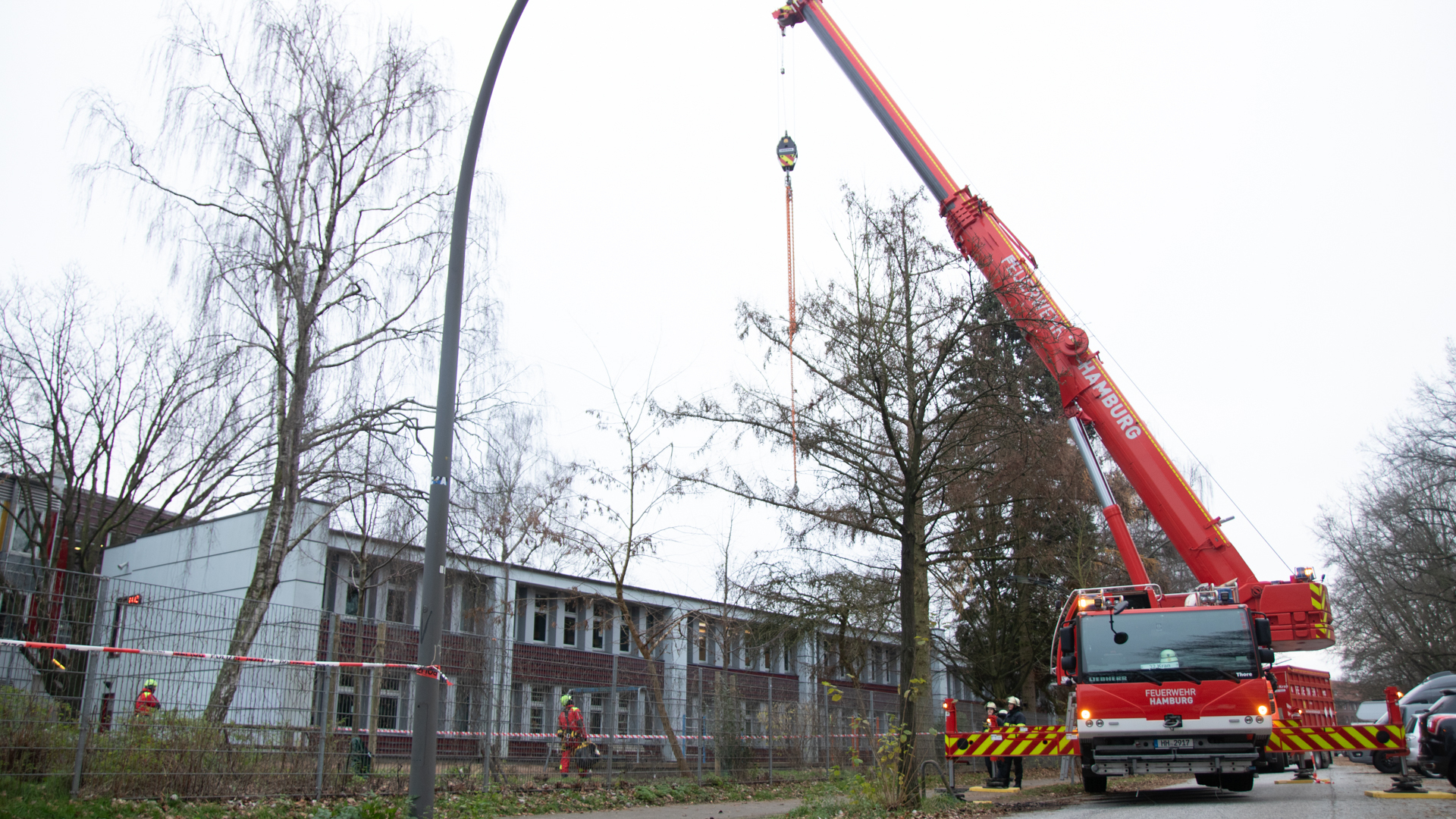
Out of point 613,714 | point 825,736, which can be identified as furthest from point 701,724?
point 825,736

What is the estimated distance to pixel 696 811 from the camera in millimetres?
12992

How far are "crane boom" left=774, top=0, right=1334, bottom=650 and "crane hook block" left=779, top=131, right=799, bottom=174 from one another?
8.65 feet

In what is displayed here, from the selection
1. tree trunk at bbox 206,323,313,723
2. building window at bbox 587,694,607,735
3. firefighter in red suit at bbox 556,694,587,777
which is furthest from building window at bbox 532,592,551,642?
tree trunk at bbox 206,323,313,723

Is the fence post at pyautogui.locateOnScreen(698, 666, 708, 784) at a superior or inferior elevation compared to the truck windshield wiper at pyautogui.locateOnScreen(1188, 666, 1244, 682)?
inferior

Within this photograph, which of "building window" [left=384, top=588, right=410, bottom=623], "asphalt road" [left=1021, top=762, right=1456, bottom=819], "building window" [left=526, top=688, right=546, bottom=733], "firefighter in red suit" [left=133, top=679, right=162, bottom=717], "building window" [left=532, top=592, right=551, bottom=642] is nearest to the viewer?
"firefighter in red suit" [left=133, top=679, right=162, bottom=717]

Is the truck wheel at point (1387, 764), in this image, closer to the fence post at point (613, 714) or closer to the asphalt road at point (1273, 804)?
the asphalt road at point (1273, 804)

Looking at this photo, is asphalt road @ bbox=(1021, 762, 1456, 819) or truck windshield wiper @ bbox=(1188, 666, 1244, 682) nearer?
asphalt road @ bbox=(1021, 762, 1456, 819)

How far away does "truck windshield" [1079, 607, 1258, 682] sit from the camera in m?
12.8

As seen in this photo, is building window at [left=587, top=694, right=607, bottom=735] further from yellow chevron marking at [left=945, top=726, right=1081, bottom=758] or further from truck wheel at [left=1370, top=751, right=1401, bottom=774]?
truck wheel at [left=1370, top=751, right=1401, bottom=774]

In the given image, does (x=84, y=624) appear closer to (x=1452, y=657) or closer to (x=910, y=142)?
(x=910, y=142)

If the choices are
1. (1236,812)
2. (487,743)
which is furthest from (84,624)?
(1236,812)

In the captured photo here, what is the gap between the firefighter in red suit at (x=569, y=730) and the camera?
562 inches

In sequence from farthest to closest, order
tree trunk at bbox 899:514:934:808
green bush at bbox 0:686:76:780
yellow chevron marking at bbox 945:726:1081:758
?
yellow chevron marking at bbox 945:726:1081:758 → tree trunk at bbox 899:514:934:808 → green bush at bbox 0:686:76:780

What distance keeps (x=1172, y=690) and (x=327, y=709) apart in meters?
10.4
